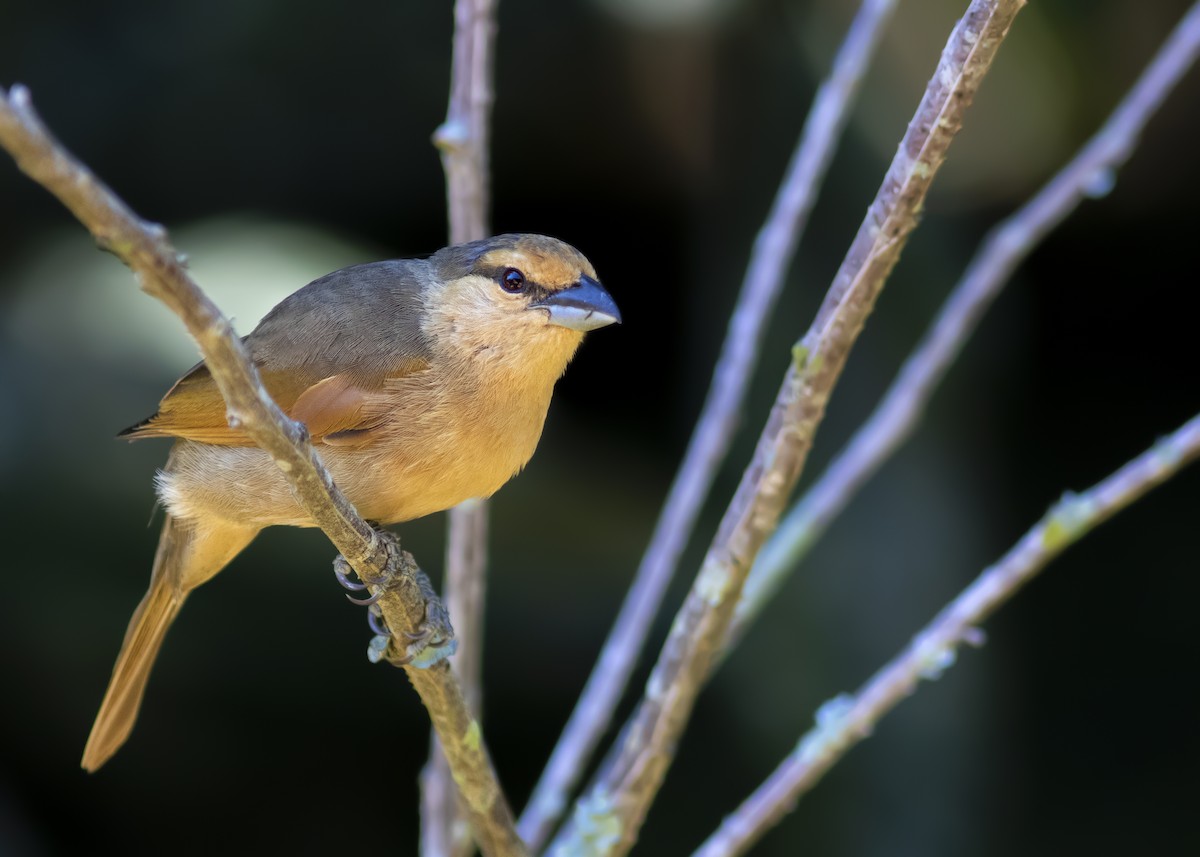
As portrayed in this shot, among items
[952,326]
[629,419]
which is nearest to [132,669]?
[952,326]

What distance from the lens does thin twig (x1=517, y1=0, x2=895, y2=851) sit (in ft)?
8.97

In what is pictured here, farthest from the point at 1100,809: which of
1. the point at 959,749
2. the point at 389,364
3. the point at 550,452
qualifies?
the point at 389,364

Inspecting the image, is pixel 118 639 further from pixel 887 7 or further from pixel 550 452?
pixel 887 7

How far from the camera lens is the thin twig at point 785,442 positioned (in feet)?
5.65

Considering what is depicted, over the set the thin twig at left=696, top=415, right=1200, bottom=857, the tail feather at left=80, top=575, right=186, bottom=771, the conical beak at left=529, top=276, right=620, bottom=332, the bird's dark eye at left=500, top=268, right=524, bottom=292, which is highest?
the bird's dark eye at left=500, top=268, right=524, bottom=292

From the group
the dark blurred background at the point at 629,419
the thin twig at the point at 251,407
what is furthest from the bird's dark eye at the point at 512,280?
the dark blurred background at the point at 629,419

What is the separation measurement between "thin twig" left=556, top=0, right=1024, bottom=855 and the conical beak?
41cm

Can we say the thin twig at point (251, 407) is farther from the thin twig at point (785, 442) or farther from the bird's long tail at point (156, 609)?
the bird's long tail at point (156, 609)

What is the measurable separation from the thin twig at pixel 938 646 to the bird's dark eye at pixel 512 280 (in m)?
1.02

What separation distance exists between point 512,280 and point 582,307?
0.60 feet

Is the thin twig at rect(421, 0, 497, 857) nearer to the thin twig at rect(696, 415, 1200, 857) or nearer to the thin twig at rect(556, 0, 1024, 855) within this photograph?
the thin twig at rect(556, 0, 1024, 855)

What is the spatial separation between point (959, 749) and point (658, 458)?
160cm

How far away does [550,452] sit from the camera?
190 inches

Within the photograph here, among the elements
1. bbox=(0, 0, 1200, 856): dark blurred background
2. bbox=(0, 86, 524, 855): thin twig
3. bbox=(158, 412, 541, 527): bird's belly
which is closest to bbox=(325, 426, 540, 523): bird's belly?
bbox=(158, 412, 541, 527): bird's belly
